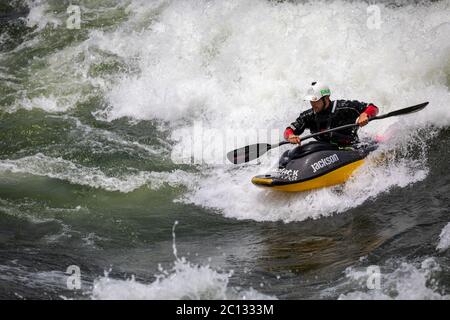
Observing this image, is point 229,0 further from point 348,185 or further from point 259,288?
point 259,288

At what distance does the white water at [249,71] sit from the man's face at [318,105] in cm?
99

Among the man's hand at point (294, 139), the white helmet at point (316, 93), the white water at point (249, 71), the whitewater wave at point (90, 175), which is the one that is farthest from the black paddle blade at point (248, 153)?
the white helmet at point (316, 93)

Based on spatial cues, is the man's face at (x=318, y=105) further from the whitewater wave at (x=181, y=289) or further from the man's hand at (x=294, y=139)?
the whitewater wave at (x=181, y=289)

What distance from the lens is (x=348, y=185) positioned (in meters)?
7.64

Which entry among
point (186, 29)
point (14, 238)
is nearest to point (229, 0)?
point (186, 29)

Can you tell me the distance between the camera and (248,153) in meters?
8.21

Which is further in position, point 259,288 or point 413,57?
point 413,57

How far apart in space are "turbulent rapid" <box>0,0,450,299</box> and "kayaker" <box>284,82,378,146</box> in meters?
0.46

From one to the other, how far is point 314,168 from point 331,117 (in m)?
0.72

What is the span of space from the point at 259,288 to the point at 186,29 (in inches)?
326

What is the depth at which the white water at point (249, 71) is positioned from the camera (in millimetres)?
8852

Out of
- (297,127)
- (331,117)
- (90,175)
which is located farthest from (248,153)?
(90,175)

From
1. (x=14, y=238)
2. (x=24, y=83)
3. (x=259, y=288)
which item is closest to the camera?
(x=259, y=288)

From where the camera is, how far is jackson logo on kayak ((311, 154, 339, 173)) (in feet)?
24.6
